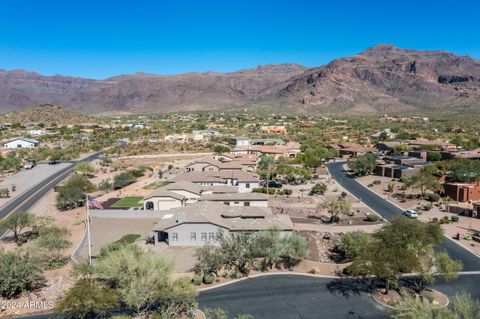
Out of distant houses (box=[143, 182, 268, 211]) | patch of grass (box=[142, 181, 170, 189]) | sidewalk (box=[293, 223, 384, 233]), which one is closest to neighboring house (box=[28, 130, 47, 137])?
patch of grass (box=[142, 181, 170, 189])

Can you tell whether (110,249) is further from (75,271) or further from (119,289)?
(119,289)

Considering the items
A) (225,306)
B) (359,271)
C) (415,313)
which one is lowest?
(225,306)

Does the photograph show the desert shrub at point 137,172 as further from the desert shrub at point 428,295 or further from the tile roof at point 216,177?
the desert shrub at point 428,295

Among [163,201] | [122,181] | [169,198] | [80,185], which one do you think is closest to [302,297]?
[169,198]

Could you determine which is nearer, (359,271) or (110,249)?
(359,271)

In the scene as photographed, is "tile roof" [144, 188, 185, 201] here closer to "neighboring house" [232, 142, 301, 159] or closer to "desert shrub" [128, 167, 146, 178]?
"desert shrub" [128, 167, 146, 178]

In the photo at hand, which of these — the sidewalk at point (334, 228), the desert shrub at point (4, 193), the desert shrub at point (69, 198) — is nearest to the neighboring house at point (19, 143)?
the desert shrub at point (4, 193)

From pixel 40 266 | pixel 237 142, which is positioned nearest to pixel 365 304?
pixel 40 266
